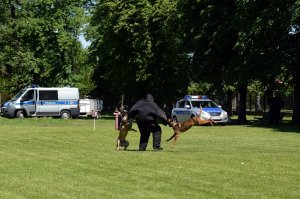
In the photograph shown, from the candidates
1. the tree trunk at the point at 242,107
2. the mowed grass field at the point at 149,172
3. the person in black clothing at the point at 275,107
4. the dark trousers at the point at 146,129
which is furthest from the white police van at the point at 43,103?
the dark trousers at the point at 146,129

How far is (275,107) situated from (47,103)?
18971 millimetres

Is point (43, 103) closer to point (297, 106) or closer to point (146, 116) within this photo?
point (297, 106)

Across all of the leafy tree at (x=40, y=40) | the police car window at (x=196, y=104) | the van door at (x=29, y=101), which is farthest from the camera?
the leafy tree at (x=40, y=40)

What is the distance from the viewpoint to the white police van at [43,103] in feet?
155

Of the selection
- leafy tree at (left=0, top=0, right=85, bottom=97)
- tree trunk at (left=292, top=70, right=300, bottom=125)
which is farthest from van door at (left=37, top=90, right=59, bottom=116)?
tree trunk at (left=292, top=70, right=300, bottom=125)

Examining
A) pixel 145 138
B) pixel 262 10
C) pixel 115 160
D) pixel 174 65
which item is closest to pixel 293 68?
pixel 262 10

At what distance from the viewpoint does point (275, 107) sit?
127 ft

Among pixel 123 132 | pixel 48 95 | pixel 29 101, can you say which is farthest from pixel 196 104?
pixel 123 132

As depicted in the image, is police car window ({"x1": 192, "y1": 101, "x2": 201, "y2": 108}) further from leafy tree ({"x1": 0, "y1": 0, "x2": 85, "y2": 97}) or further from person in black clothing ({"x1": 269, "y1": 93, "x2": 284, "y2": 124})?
leafy tree ({"x1": 0, "y1": 0, "x2": 85, "y2": 97})

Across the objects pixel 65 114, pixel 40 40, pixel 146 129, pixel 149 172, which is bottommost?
pixel 149 172

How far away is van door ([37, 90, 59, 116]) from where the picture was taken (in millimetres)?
47656

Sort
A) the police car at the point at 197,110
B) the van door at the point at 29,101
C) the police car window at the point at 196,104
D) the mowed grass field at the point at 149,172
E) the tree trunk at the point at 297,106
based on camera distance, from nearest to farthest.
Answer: the mowed grass field at the point at 149,172 < the tree trunk at the point at 297,106 < the police car at the point at 197,110 < the police car window at the point at 196,104 < the van door at the point at 29,101

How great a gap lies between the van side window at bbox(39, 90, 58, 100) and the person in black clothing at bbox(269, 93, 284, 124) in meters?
18.1

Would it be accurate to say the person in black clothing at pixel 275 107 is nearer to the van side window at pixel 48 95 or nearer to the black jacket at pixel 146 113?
the van side window at pixel 48 95
